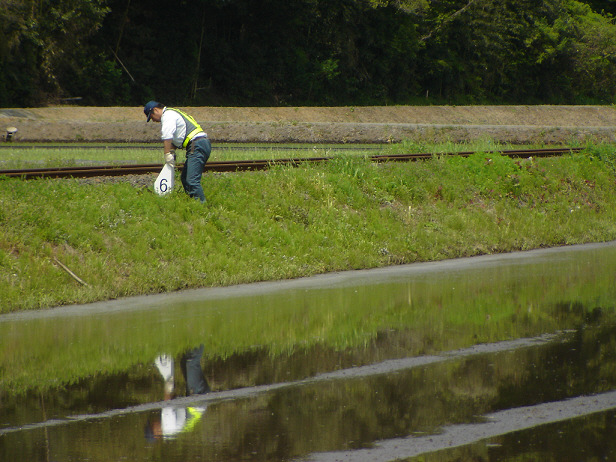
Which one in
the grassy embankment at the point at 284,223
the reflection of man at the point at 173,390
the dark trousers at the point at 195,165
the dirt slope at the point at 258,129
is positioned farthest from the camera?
the dirt slope at the point at 258,129

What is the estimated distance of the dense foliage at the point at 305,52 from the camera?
40.7 meters

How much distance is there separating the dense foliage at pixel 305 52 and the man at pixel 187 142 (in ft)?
82.8

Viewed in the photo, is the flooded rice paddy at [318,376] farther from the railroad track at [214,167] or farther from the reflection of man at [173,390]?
the railroad track at [214,167]

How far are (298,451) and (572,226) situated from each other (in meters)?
13.0

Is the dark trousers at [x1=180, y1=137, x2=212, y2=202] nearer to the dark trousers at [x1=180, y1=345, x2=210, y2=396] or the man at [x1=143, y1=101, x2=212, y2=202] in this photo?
the man at [x1=143, y1=101, x2=212, y2=202]

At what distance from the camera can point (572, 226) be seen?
17484 mm

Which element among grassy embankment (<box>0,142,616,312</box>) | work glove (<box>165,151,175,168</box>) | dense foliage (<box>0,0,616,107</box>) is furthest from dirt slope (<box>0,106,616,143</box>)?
work glove (<box>165,151,175,168</box>)

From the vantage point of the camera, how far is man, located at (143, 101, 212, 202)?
13102 mm

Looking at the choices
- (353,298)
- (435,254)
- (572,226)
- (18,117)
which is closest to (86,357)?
(353,298)

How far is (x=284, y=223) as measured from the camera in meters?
14.2

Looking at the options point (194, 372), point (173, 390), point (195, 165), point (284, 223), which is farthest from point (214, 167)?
point (173, 390)

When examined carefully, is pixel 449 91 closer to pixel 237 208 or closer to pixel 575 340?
pixel 237 208

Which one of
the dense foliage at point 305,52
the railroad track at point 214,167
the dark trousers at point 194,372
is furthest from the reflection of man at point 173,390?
the dense foliage at point 305,52

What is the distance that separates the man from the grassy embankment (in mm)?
313
